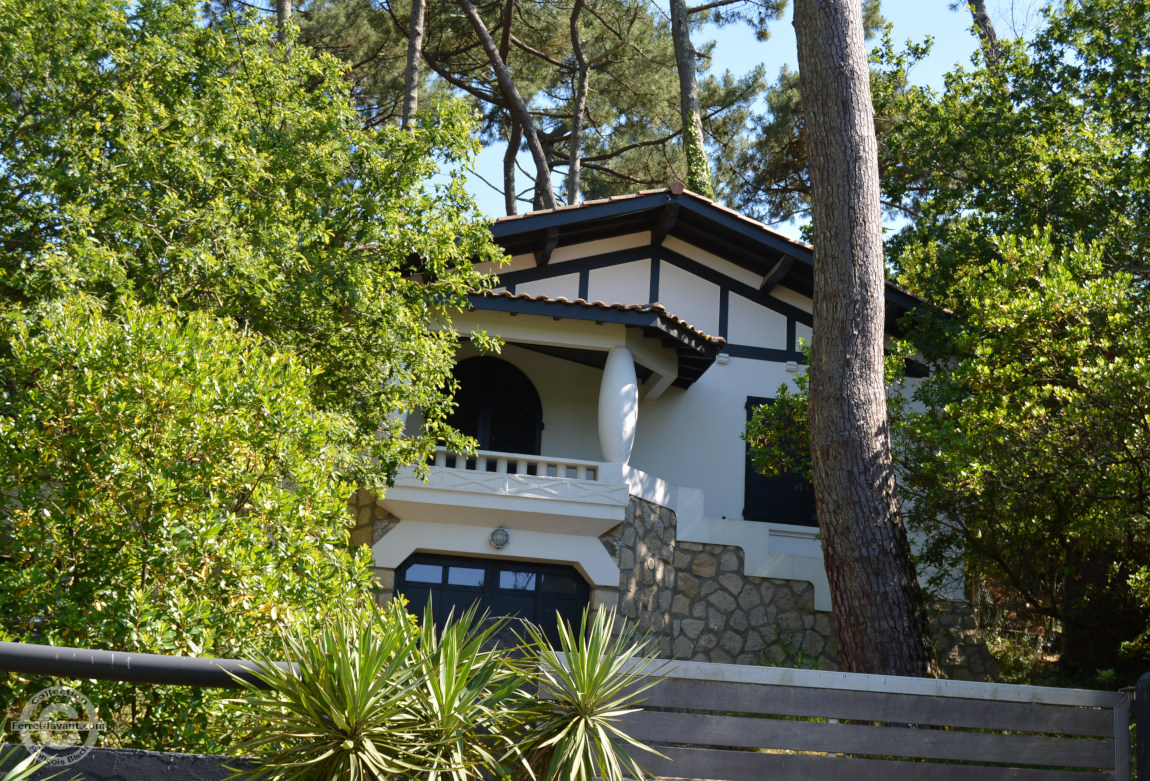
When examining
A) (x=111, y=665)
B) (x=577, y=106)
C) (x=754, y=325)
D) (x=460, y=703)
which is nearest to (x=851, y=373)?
(x=460, y=703)

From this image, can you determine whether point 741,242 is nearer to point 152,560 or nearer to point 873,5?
point 873,5

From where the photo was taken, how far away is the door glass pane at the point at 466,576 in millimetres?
12141

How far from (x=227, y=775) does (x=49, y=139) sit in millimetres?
7055

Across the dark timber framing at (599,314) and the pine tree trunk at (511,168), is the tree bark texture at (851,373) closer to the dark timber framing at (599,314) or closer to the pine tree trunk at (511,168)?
the dark timber framing at (599,314)

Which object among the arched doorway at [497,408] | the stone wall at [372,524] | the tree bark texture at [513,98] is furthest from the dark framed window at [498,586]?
the tree bark texture at [513,98]

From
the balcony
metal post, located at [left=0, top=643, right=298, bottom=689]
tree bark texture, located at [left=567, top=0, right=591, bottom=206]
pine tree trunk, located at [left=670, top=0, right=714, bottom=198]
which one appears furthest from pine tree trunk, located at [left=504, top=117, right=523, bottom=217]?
metal post, located at [left=0, top=643, right=298, bottom=689]

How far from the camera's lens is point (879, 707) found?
18.1 ft

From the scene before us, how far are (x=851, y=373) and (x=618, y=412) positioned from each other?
4.23 metres

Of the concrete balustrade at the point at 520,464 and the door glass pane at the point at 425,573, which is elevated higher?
the concrete balustrade at the point at 520,464

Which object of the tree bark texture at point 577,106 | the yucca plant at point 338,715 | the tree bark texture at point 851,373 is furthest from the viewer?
the tree bark texture at point 577,106

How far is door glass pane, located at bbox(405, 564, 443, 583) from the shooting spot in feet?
39.5

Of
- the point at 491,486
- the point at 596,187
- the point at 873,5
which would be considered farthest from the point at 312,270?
the point at 873,5

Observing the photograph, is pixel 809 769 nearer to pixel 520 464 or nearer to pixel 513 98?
pixel 520 464

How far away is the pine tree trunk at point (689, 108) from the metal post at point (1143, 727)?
1345 cm
